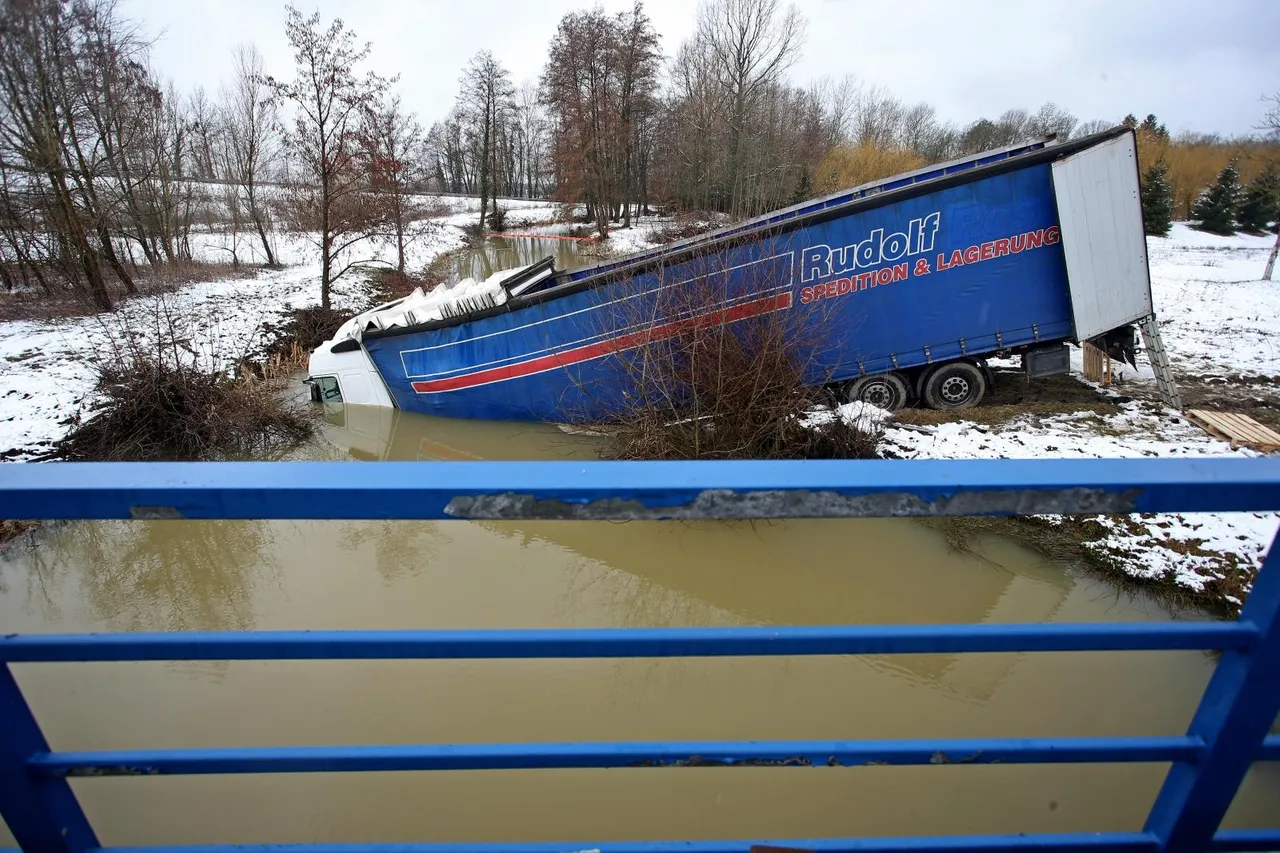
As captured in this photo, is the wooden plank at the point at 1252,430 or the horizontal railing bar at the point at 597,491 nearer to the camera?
the horizontal railing bar at the point at 597,491

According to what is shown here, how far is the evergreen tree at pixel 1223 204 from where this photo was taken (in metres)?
31.0

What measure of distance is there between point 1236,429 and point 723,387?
5.34m

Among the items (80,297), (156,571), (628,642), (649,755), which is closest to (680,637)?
(628,642)

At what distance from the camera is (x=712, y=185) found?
84.6ft

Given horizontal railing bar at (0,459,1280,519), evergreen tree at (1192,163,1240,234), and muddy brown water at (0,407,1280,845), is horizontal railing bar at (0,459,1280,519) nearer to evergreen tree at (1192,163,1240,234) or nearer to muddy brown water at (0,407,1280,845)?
muddy brown water at (0,407,1280,845)

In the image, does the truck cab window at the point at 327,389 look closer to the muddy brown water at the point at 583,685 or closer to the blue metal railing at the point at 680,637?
the muddy brown water at the point at 583,685

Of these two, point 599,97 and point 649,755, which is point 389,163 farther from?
point 599,97

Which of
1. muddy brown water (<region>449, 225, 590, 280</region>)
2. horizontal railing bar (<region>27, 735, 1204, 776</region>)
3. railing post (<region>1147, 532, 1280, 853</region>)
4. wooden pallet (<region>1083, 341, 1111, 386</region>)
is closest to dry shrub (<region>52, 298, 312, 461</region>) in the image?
horizontal railing bar (<region>27, 735, 1204, 776</region>)

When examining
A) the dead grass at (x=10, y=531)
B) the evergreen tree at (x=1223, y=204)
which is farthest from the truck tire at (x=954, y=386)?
the evergreen tree at (x=1223, y=204)

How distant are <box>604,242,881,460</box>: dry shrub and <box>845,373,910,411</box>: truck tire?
47.1 inches

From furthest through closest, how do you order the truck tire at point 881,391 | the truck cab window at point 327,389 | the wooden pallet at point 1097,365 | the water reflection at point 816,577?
the truck cab window at point 327,389
the wooden pallet at point 1097,365
the truck tire at point 881,391
the water reflection at point 816,577

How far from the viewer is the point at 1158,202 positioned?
29828 millimetres

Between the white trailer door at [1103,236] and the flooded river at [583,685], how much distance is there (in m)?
3.78

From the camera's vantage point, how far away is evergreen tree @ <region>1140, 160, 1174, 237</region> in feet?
97.3
